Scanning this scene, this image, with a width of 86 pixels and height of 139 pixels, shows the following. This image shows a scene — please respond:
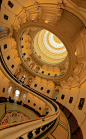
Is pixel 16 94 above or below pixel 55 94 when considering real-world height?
below

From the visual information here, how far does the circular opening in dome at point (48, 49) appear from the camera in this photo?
21656 millimetres

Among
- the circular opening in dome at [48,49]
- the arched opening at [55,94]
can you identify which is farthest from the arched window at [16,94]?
the circular opening in dome at [48,49]

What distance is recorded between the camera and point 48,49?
2348cm

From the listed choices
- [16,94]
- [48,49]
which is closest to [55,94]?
[16,94]

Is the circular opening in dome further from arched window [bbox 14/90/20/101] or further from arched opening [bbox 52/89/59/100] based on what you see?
arched window [bbox 14/90/20/101]

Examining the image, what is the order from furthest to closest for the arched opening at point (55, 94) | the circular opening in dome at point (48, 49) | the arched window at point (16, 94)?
the circular opening in dome at point (48, 49), the arched opening at point (55, 94), the arched window at point (16, 94)

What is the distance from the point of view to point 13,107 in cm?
1301

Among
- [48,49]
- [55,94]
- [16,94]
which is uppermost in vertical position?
[48,49]

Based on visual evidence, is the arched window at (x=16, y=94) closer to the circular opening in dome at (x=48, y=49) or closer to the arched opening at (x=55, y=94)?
the arched opening at (x=55, y=94)

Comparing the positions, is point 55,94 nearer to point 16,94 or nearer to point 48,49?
point 16,94

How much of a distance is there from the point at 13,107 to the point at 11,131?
39.7 feet

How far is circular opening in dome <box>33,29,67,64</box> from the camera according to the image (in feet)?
71.1

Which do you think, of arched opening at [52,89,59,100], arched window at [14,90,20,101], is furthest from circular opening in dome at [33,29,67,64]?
arched window at [14,90,20,101]

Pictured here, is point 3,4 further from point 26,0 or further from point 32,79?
point 32,79
